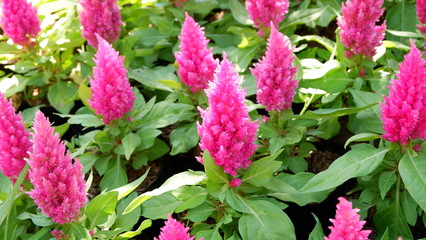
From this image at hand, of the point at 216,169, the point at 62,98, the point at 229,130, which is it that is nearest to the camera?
the point at 229,130

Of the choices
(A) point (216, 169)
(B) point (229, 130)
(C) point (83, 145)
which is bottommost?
(C) point (83, 145)

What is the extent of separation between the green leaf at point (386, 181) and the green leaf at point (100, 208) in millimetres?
1284

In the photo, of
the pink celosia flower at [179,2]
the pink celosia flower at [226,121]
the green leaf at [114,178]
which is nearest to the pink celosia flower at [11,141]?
the green leaf at [114,178]

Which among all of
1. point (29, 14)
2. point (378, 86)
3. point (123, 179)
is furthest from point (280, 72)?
point (29, 14)

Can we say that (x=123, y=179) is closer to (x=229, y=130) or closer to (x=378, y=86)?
(x=229, y=130)

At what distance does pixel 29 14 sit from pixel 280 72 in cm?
196

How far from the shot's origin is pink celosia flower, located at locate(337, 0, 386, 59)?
290 centimetres

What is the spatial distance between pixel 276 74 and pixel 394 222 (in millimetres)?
960

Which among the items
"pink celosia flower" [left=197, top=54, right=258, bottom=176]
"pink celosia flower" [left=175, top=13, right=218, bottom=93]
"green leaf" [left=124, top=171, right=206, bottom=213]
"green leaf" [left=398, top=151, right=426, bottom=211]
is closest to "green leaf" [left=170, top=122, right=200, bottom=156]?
"pink celosia flower" [left=175, top=13, right=218, bottom=93]

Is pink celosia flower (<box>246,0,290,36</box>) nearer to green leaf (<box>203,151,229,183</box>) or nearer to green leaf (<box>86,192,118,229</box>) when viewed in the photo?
green leaf (<box>203,151,229,183</box>)

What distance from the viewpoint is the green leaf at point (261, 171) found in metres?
2.50

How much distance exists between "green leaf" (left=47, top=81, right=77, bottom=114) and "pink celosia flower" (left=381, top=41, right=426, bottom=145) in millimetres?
2453

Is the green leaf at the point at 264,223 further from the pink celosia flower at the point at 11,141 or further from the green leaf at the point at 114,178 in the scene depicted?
the pink celosia flower at the point at 11,141

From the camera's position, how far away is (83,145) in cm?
316
